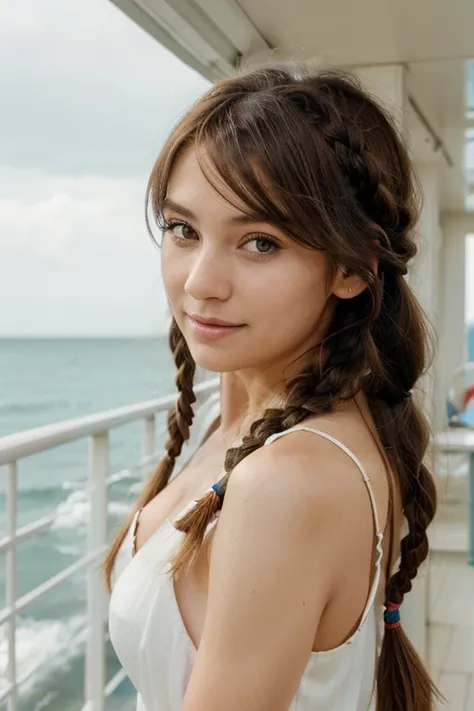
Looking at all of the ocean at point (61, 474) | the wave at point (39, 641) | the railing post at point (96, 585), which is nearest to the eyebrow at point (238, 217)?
the ocean at point (61, 474)

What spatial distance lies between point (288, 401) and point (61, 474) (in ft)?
93.0

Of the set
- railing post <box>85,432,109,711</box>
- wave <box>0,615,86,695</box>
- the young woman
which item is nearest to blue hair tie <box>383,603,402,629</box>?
the young woman

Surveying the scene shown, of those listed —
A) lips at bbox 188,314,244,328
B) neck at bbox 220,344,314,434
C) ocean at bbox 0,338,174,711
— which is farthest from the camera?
ocean at bbox 0,338,174,711

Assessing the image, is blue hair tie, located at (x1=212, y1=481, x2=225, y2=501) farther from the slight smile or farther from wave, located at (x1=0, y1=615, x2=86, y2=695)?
wave, located at (x1=0, y1=615, x2=86, y2=695)

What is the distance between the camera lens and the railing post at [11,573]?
4.97 feet

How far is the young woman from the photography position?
2.41ft

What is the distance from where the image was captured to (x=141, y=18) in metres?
1.75

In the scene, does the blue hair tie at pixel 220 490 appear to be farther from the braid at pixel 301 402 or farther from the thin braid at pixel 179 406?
the thin braid at pixel 179 406

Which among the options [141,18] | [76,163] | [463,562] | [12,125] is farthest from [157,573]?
[12,125]

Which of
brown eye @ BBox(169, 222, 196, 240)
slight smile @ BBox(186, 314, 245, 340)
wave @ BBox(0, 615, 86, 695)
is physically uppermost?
brown eye @ BBox(169, 222, 196, 240)

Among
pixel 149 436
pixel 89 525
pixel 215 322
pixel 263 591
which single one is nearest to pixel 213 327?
pixel 215 322

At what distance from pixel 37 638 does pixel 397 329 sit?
61.9 ft

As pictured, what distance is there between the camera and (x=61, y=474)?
92.8ft

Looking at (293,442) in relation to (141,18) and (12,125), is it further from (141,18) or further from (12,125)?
(12,125)
